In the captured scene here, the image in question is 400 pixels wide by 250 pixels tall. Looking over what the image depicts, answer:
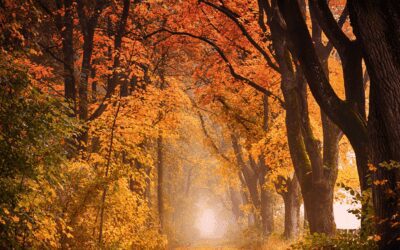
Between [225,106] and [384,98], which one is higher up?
[225,106]

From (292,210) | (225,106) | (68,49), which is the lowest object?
(292,210)

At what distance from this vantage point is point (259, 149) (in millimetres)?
16016

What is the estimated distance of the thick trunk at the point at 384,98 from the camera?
5676mm

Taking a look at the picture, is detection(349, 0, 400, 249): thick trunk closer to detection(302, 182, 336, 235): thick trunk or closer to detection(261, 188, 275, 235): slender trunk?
detection(302, 182, 336, 235): thick trunk

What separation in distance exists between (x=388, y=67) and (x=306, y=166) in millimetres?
5119

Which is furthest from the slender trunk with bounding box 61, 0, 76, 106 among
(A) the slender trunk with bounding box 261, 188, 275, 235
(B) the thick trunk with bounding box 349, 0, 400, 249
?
(A) the slender trunk with bounding box 261, 188, 275, 235

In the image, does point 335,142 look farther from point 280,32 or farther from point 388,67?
point 388,67

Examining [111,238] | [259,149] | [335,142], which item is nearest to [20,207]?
[111,238]

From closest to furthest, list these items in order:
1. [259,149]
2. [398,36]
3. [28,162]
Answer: [398,36], [28,162], [259,149]

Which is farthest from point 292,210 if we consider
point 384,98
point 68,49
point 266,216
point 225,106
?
point 384,98

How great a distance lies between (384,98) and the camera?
5.73m

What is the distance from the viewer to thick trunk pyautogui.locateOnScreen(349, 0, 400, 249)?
5.68 metres

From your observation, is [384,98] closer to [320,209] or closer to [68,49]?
[320,209]

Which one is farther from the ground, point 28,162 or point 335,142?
point 335,142
